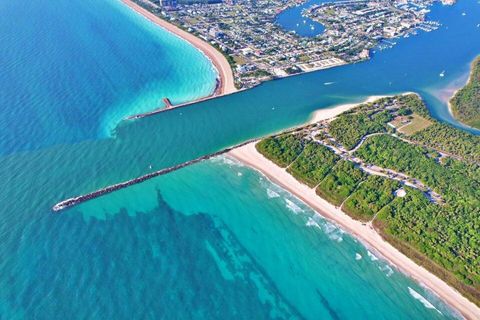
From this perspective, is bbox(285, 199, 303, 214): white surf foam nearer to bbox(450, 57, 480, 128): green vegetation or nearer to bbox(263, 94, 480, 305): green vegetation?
bbox(263, 94, 480, 305): green vegetation

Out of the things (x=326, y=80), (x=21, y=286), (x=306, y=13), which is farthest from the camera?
(x=306, y=13)

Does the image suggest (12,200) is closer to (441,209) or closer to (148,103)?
(148,103)

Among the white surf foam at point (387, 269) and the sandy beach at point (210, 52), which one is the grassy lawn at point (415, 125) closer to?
the white surf foam at point (387, 269)

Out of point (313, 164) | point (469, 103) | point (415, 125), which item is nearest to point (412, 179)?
point (313, 164)

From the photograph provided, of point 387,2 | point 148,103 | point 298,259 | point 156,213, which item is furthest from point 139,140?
point 387,2

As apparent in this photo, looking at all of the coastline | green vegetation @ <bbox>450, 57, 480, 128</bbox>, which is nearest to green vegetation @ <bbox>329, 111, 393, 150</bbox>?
the coastline

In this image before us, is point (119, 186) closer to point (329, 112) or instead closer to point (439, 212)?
point (329, 112)
